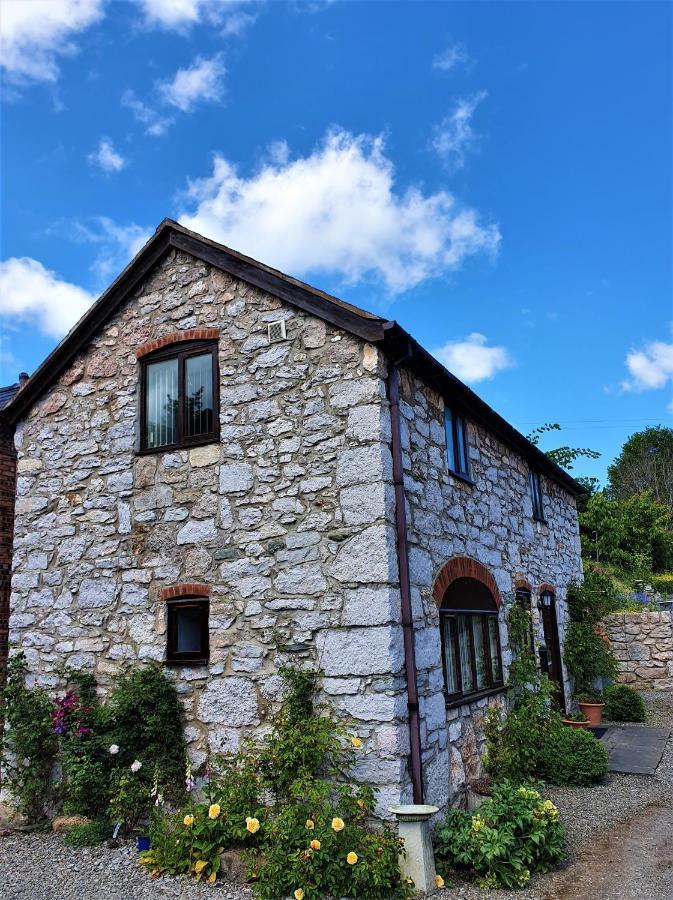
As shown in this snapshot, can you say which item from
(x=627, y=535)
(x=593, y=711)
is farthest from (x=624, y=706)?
(x=627, y=535)

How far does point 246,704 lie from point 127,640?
65.5 inches

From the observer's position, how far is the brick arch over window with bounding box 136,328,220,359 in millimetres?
7477

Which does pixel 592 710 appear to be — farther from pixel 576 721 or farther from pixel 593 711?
pixel 576 721

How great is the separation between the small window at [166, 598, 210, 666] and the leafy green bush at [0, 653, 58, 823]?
5.36 ft

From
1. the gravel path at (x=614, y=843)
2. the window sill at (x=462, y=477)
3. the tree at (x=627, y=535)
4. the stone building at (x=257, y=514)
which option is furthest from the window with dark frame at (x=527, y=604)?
the tree at (x=627, y=535)

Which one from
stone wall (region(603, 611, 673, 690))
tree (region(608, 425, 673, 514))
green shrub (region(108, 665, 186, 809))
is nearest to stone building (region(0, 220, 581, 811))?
green shrub (region(108, 665, 186, 809))

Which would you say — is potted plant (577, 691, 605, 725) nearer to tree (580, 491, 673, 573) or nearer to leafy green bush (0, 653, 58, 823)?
leafy green bush (0, 653, 58, 823)

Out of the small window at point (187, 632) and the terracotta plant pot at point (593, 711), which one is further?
the terracotta plant pot at point (593, 711)

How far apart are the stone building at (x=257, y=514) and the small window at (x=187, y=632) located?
20 millimetres

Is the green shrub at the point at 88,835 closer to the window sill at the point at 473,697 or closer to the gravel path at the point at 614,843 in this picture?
the gravel path at the point at 614,843

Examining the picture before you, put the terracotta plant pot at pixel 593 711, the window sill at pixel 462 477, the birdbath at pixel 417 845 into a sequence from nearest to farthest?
1. the birdbath at pixel 417 845
2. the window sill at pixel 462 477
3. the terracotta plant pot at pixel 593 711

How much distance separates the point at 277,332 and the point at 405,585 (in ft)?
9.36

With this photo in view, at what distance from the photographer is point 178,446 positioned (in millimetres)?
7371

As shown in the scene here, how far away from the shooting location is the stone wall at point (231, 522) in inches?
238
